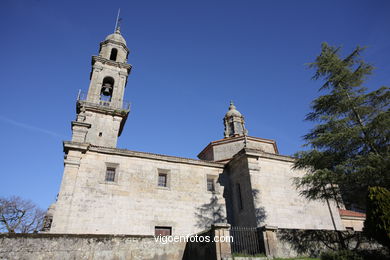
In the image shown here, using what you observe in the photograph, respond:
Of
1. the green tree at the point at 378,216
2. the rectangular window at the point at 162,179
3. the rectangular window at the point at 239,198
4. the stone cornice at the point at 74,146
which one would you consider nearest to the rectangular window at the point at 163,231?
the rectangular window at the point at 162,179

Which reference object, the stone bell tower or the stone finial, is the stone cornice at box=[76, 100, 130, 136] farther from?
the stone finial

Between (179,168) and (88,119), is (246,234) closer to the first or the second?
(179,168)

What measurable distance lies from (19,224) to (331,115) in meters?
32.9

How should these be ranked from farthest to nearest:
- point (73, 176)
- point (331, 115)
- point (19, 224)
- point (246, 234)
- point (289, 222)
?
point (19, 224), point (289, 222), point (73, 176), point (331, 115), point (246, 234)

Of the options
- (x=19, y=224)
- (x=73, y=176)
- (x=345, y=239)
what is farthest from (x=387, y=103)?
(x=19, y=224)

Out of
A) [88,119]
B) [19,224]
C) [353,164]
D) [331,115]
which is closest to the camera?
[353,164]

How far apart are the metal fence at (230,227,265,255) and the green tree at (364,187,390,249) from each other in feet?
12.7

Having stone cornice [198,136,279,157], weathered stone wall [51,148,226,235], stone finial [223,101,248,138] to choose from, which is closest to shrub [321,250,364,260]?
weathered stone wall [51,148,226,235]

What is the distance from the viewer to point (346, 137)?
1059cm

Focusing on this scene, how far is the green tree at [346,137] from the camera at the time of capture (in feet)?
32.0

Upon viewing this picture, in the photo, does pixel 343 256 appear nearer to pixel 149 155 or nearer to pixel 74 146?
Result: pixel 149 155

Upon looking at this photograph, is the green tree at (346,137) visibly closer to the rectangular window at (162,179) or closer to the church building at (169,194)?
the church building at (169,194)

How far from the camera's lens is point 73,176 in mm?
13891

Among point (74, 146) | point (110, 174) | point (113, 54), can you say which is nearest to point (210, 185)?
point (110, 174)
